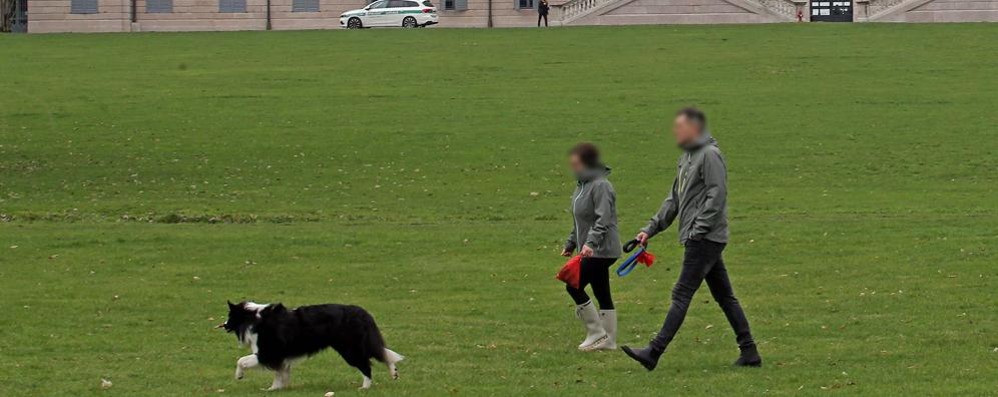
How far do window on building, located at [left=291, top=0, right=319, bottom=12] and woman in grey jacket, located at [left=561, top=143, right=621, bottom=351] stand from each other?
64.4 metres

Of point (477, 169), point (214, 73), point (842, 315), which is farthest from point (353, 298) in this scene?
point (214, 73)

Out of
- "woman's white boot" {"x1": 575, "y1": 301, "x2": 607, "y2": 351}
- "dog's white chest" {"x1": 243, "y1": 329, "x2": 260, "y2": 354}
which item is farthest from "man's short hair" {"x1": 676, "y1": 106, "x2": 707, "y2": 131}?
"dog's white chest" {"x1": 243, "y1": 329, "x2": 260, "y2": 354}

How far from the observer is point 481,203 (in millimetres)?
26375

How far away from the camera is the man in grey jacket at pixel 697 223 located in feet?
38.6

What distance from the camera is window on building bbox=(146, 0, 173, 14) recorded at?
76000 mm

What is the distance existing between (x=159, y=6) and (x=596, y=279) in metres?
65.6

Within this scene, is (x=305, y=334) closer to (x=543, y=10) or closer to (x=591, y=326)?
(x=591, y=326)

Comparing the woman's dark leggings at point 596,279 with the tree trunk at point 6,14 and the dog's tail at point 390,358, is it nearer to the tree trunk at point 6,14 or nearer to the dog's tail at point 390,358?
the dog's tail at point 390,358

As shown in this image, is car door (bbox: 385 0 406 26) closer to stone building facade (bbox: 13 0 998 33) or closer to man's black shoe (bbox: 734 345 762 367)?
stone building facade (bbox: 13 0 998 33)

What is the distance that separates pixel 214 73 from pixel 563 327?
33.0 meters

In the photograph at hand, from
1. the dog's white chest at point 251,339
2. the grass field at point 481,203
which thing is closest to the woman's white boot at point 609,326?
the grass field at point 481,203

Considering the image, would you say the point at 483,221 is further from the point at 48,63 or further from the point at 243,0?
the point at 243,0

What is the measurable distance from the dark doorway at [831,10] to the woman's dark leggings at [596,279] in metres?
59.4

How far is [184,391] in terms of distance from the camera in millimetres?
11922
